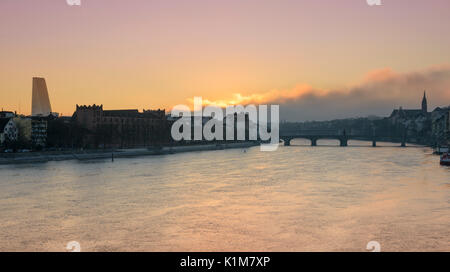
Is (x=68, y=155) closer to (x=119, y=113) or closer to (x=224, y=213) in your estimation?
(x=119, y=113)

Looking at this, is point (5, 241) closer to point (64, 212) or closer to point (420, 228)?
point (64, 212)

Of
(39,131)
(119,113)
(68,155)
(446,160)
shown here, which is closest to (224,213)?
(446,160)

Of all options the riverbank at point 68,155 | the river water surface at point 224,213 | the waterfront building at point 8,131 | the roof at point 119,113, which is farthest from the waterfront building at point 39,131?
the river water surface at point 224,213

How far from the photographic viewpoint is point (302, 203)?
25281mm

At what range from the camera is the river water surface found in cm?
1633

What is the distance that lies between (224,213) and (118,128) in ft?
232

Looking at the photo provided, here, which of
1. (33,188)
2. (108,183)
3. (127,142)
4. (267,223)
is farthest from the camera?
(127,142)

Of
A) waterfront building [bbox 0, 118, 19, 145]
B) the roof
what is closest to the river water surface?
waterfront building [bbox 0, 118, 19, 145]

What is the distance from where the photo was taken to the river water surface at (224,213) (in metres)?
16.3

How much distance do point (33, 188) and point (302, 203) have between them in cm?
1737

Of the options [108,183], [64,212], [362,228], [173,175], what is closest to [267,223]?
[362,228]

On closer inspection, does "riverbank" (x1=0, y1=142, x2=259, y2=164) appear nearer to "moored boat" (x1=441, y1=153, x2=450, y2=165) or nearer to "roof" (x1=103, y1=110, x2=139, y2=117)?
"roof" (x1=103, y1=110, x2=139, y2=117)

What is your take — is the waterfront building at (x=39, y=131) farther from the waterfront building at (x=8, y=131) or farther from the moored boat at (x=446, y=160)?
the moored boat at (x=446, y=160)

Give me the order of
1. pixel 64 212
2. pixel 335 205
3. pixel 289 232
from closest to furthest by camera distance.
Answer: pixel 289 232
pixel 64 212
pixel 335 205
